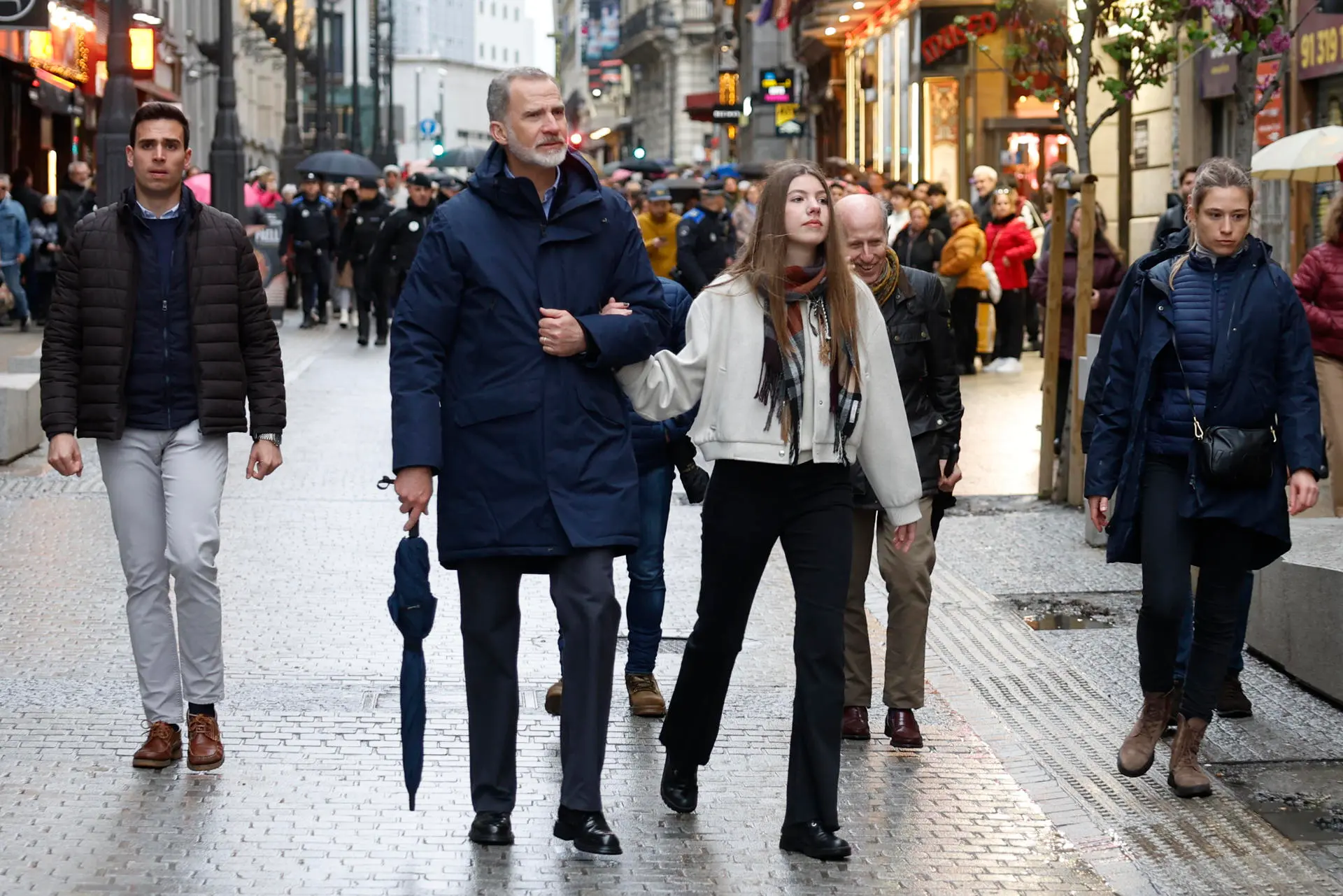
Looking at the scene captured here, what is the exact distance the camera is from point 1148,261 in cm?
656

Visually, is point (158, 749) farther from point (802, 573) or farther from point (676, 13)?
point (676, 13)

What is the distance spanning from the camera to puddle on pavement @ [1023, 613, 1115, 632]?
8.87 meters

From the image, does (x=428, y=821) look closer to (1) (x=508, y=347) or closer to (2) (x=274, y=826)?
(2) (x=274, y=826)

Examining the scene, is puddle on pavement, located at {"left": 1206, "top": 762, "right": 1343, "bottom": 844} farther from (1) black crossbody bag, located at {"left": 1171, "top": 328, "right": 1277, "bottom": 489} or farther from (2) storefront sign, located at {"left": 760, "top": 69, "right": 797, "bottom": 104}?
(2) storefront sign, located at {"left": 760, "top": 69, "right": 797, "bottom": 104}

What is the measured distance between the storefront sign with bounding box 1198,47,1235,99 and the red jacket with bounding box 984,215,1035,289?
7.31 feet

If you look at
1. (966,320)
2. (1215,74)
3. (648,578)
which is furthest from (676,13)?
(648,578)

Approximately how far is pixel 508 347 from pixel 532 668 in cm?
263

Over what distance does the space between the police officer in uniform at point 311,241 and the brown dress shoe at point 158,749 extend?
849 inches

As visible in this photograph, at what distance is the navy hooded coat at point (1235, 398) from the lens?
6.28 meters

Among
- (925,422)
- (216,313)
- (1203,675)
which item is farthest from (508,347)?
(1203,675)

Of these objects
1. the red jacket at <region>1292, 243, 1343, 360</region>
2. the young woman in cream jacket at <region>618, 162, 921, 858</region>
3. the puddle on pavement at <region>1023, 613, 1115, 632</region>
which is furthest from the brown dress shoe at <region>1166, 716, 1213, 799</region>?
the red jacket at <region>1292, 243, 1343, 360</region>

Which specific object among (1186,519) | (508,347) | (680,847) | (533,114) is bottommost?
(680,847)

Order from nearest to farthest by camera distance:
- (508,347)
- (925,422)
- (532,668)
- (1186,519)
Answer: (508,347)
(1186,519)
(925,422)
(532,668)

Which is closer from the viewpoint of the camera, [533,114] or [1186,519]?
[533,114]
